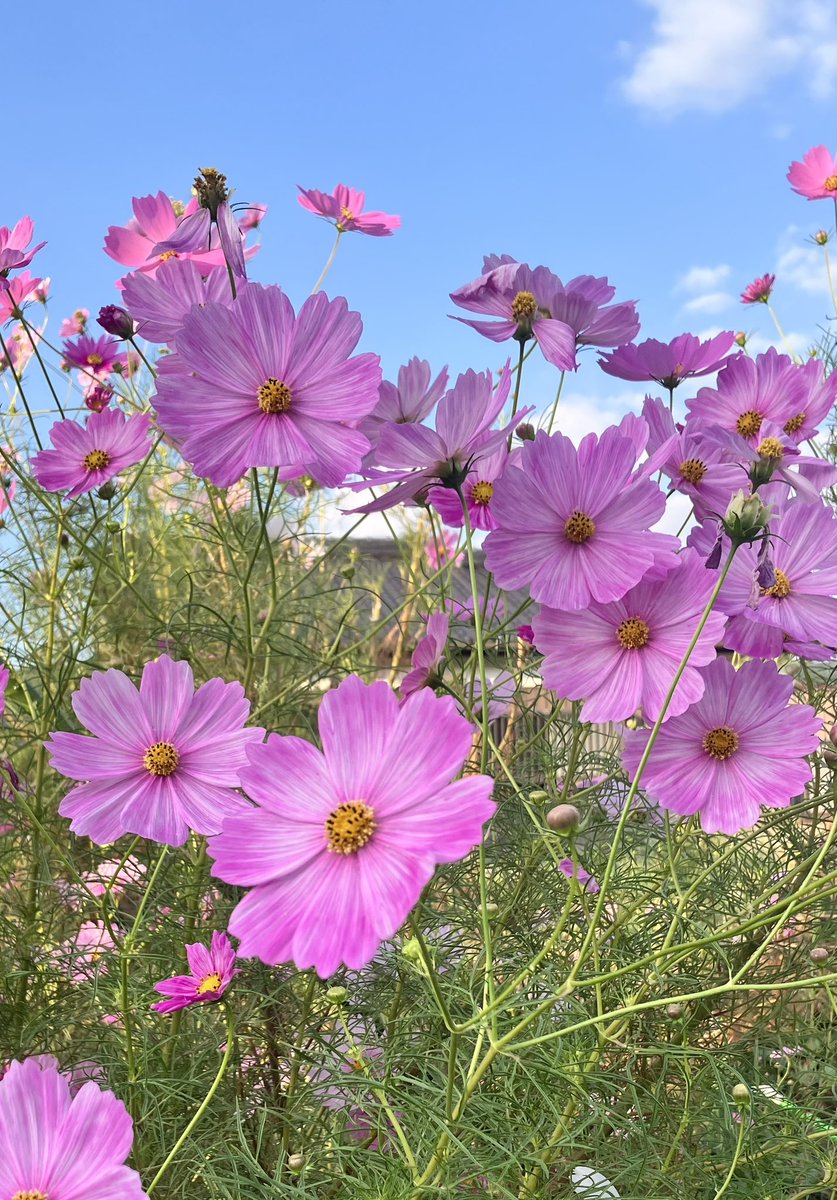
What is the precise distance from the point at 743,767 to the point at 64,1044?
0.58 m

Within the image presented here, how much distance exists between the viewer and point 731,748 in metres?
0.51

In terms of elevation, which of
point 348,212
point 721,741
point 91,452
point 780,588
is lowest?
point 721,741

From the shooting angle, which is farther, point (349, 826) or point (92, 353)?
point (92, 353)

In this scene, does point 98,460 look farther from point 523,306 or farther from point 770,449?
point 770,449

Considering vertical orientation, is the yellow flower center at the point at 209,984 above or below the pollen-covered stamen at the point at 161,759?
below

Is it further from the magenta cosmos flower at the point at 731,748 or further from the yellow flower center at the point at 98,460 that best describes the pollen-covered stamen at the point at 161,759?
the yellow flower center at the point at 98,460

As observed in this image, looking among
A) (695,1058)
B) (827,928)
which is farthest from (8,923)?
(827,928)

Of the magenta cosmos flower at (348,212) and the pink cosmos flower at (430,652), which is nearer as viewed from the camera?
the pink cosmos flower at (430,652)

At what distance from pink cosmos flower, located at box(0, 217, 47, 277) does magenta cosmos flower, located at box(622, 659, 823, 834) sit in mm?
687

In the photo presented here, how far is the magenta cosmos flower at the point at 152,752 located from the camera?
0.52 meters

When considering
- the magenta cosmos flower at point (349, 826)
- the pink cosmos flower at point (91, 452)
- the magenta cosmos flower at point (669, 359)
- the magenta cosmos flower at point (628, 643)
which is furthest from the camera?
the pink cosmos flower at point (91, 452)

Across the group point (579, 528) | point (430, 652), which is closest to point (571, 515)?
point (579, 528)

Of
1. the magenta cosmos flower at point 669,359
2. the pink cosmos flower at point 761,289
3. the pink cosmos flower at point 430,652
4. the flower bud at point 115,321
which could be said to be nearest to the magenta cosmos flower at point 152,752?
the pink cosmos flower at point 430,652

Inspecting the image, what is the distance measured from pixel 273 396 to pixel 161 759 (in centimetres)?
19
